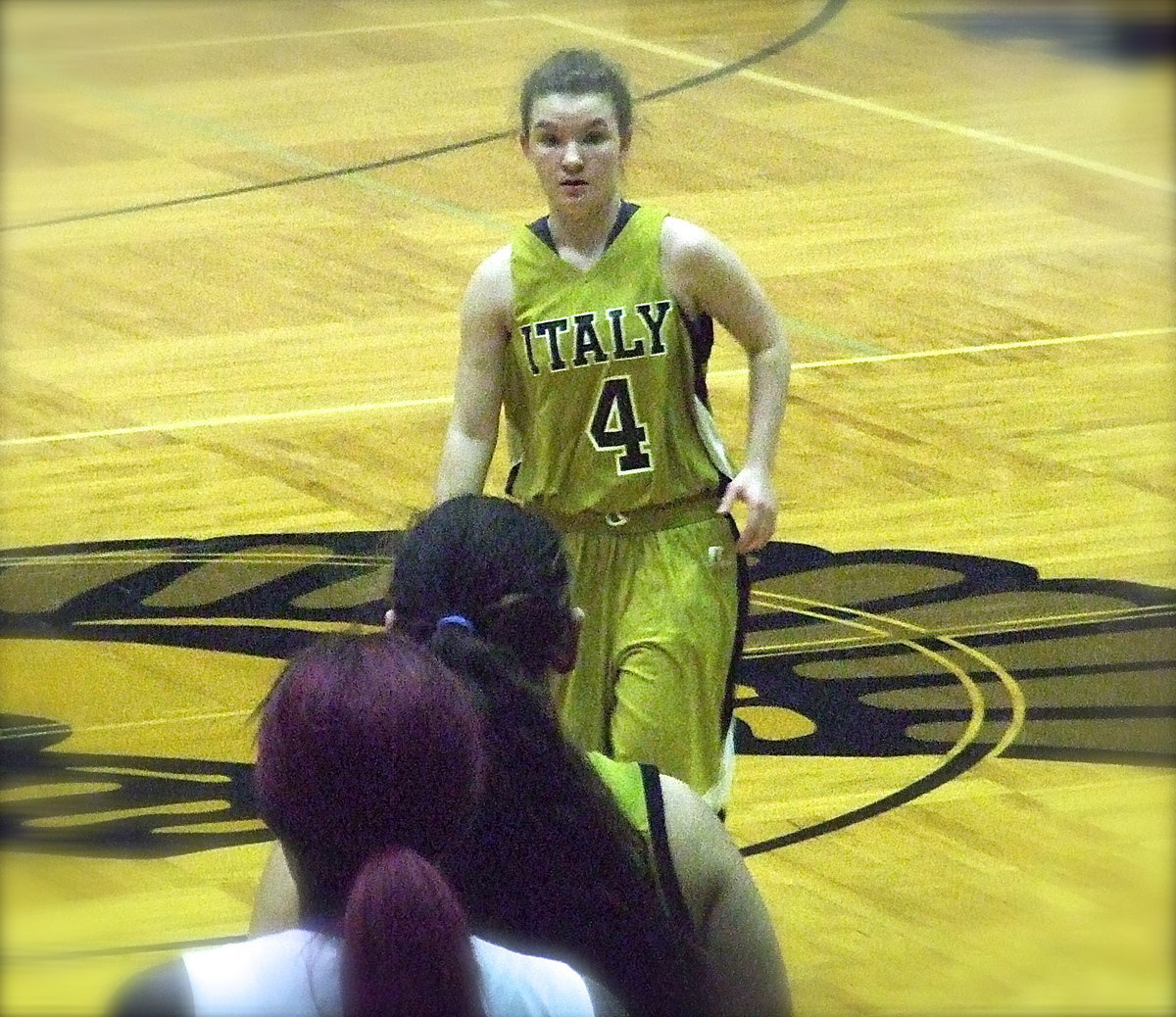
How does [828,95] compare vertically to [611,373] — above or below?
below

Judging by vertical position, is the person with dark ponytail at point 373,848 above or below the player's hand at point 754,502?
above

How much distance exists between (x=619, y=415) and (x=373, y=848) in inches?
79.4

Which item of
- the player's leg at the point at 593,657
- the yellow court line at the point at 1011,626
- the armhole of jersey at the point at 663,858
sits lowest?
the yellow court line at the point at 1011,626

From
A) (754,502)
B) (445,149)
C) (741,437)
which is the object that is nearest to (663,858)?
(754,502)

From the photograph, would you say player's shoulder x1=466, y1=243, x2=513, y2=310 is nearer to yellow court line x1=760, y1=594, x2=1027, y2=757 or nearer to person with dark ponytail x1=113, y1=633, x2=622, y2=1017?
yellow court line x1=760, y1=594, x2=1027, y2=757

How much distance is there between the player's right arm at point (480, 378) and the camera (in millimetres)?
3105

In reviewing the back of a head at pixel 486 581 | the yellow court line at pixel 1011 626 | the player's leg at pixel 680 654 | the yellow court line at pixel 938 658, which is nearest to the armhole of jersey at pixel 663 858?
the back of a head at pixel 486 581

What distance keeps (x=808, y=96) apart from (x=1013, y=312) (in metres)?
3.48

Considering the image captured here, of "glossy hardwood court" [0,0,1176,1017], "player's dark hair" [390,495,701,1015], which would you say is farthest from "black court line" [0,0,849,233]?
"player's dark hair" [390,495,701,1015]

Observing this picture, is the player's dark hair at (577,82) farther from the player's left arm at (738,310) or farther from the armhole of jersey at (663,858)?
the armhole of jersey at (663,858)

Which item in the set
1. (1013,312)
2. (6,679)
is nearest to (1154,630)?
(6,679)

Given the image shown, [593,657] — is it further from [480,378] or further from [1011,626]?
[1011,626]

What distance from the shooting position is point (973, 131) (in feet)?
34.2

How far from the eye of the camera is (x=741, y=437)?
6594mm
